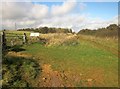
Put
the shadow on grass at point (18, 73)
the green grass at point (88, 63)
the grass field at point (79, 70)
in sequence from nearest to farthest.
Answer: the shadow on grass at point (18, 73), the grass field at point (79, 70), the green grass at point (88, 63)

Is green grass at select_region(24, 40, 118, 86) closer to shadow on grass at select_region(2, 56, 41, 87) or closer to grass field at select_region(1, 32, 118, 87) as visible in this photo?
grass field at select_region(1, 32, 118, 87)

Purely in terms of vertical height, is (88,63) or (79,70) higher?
(88,63)

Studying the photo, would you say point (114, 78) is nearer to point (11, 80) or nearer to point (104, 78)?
point (104, 78)

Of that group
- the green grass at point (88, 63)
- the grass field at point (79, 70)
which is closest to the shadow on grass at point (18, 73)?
the grass field at point (79, 70)

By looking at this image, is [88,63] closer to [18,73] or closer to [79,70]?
[79,70]

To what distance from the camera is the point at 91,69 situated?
13.0 metres

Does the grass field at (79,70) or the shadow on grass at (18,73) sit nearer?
the shadow on grass at (18,73)

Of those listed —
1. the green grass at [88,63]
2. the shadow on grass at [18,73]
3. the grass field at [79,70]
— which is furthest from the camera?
the green grass at [88,63]

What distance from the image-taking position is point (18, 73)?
36.3 ft

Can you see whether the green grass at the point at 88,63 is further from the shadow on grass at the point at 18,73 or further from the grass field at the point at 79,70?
the shadow on grass at the point at 18,73

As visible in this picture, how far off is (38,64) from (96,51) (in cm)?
624

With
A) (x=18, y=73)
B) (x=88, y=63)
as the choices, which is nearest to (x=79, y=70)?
(x=88, y=63)

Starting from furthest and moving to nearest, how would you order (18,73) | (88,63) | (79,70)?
(88,63) → (79,70) → (18,73)

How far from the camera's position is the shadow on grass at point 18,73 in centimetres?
981
